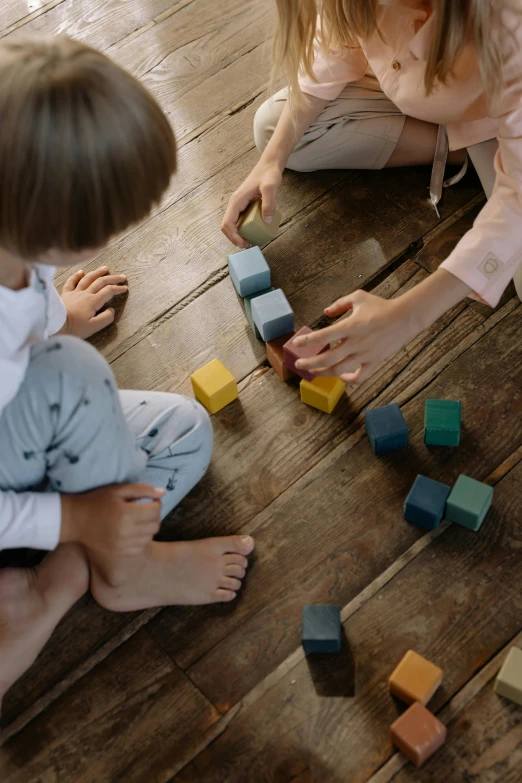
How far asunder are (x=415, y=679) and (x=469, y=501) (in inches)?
11.1

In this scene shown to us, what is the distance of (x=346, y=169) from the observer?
5.44 feet

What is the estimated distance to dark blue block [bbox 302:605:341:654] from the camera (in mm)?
1104

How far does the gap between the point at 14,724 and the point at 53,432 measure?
0.45 meters

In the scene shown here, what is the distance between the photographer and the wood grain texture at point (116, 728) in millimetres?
1079

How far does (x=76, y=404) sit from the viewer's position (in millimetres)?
999

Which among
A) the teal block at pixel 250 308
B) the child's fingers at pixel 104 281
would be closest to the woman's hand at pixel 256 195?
the teal block at pixel 250 308

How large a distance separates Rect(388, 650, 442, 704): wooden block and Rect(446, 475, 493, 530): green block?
0.23 metres

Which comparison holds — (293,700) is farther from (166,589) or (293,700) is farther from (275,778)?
(166,589)

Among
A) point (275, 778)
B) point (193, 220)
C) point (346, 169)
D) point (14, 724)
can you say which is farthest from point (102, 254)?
point (275, 778)

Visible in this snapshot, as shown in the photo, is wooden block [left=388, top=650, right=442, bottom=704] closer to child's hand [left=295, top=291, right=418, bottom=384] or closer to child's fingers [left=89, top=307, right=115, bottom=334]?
child's hand [left=295, top=291, right=418, bottom=384]

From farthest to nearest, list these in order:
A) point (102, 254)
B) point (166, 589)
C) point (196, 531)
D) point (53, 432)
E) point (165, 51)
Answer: point (165, 51), point (102, 254), point (196, 531), point (166, 589), point (53, 432)

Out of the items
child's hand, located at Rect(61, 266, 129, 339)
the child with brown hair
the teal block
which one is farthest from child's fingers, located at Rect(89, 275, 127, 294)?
the teal block

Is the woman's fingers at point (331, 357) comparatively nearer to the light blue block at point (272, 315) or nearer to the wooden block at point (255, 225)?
the light blue block at point (272, 315)

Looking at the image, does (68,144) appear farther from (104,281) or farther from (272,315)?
(104,281)
